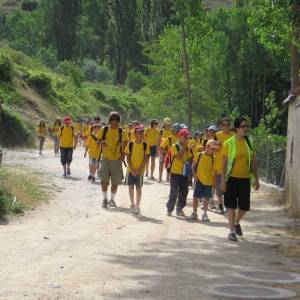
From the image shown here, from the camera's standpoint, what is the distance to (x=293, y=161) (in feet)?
52.9

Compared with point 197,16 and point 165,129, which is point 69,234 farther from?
point 197,16

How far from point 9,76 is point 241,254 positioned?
3311cm

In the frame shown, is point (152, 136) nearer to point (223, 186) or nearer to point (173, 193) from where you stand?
point (173, 193)

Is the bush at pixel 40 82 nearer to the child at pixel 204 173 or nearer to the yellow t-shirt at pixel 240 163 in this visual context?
the child at pixel 204 173

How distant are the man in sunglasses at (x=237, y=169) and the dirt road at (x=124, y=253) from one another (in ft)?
1.87

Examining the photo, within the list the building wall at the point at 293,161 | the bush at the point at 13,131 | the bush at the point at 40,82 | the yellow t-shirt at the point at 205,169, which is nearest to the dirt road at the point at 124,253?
the building wall at the point at 293,161

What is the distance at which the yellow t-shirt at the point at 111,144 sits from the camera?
1460 centimetres

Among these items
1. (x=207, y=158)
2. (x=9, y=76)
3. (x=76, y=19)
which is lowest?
(x=207, y=158)

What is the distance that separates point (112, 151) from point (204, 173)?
1903 mm

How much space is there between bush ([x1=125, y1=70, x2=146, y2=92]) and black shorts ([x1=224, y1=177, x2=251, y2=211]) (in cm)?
7038

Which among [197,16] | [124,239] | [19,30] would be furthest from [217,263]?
[19,30]

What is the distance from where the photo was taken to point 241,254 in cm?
1004

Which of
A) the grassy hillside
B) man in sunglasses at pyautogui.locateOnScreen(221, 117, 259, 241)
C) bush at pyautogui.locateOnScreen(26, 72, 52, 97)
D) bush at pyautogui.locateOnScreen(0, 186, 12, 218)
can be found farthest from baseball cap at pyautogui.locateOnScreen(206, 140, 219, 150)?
bush at pyautogui.locateOnScreen(26, 72, 52, 97)

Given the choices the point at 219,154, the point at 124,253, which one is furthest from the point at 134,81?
the point at 124,253
